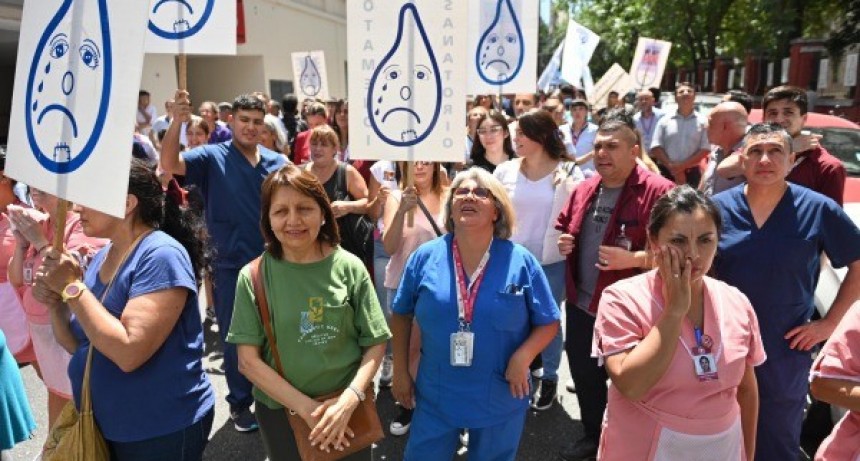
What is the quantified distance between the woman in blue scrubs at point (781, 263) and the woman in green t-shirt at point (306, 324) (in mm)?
1526

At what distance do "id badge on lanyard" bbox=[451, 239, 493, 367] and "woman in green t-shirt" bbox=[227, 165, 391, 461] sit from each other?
0.89ft

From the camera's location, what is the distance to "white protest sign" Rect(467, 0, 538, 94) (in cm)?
492

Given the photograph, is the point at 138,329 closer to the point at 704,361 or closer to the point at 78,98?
the point at 78,98

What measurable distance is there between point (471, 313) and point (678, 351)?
2.47 feet

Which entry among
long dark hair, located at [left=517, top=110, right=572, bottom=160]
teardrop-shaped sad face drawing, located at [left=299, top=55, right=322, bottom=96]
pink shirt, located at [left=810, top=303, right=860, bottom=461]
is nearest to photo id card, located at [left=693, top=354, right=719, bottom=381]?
pink shirt, located at [left=810, top=303, right=860, bottom=461]

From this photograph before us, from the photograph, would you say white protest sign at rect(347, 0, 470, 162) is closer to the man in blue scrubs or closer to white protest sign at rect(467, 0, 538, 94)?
the man in blue scrubs

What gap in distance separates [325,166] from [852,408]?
3.23 meters

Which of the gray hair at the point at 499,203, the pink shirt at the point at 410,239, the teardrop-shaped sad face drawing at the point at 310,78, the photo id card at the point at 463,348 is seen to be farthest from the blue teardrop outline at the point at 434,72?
the teardrop-shaped sad face drawing at the point at 310,78

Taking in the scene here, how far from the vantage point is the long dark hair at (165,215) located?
7.11 ft

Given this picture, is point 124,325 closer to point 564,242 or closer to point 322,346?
point 322,346

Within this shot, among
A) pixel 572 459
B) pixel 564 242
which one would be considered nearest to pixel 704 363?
pixel 564 242

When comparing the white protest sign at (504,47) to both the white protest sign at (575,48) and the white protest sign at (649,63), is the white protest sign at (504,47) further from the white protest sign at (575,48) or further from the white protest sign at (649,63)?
the white protest sign at (649,63)

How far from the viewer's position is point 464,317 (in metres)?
2.41

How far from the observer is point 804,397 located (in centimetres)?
270
